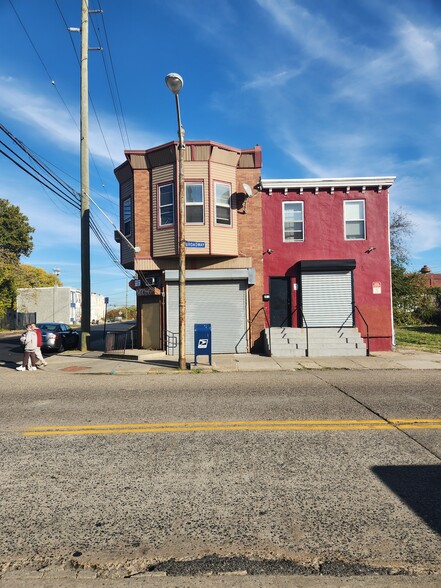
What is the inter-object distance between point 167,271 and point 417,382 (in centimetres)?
995

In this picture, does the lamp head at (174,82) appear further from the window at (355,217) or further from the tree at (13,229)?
the tree at (13,229)

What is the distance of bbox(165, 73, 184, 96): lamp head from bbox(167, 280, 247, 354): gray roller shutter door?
26.0 feet

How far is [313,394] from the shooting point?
836 centimetres

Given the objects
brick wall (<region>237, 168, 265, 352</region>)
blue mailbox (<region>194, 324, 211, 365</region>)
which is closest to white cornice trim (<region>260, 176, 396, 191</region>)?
brick wall (<region>237, 168, 265, 352</region>)

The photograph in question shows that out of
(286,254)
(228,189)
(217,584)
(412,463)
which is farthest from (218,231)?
(217,584)

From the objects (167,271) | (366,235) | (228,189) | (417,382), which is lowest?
(417,382)

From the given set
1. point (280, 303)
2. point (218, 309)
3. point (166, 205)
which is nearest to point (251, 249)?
point (280, 303)

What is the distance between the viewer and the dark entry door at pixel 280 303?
1722 centimetres

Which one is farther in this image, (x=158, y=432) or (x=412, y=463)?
(x=158, y=432)

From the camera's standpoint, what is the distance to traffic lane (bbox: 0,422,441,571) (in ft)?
9.68

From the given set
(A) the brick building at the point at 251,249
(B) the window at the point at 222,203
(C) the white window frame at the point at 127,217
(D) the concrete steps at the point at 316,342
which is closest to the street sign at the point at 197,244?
(A) the brick building at the point at 251,249

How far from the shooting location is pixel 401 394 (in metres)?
8.35

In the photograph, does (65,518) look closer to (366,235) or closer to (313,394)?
(313,394)

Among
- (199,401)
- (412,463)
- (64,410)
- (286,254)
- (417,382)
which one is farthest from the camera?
(286,254)
